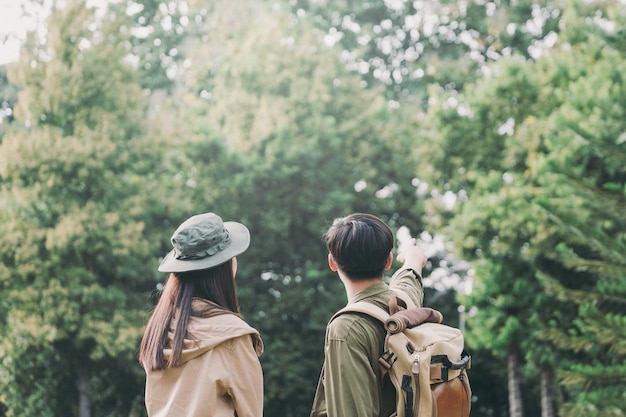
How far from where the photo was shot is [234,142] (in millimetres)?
21516

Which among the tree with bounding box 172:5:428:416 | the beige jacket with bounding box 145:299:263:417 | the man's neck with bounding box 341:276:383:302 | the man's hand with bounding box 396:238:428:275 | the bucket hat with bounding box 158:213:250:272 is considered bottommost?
the beige jacket with bounding box 145:299:263:417

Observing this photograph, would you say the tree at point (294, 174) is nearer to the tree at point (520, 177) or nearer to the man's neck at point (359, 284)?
the tree at point (520, 177)

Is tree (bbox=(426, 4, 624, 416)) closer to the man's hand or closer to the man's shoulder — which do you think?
the man's hand

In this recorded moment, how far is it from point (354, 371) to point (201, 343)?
24.3 inches

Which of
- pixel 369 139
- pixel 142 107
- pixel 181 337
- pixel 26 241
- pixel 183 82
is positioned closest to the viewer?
pixel 181 337

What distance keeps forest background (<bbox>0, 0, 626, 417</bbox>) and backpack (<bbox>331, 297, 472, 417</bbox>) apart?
8636mm

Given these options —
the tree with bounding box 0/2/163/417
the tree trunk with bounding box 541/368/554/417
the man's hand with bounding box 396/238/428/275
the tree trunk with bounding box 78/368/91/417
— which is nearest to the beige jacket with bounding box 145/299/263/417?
the man's hand with bounding box 396/238/428/275

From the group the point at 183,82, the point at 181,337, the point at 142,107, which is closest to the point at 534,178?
the point at 142,107

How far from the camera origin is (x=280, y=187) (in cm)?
2195

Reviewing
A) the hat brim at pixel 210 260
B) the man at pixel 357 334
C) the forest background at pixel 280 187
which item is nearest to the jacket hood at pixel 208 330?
the hat brim at pixel 210 260

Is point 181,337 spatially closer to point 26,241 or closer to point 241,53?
point 26,241

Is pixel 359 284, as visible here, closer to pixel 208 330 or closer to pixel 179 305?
pixel 208 330

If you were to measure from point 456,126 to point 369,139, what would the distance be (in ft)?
13.6

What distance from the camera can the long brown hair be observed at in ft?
9.99
